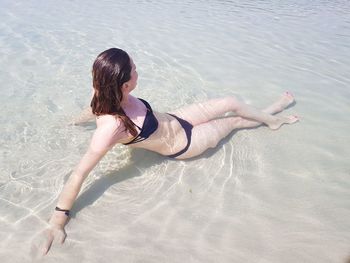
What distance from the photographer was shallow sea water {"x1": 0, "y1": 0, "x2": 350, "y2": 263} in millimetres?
2537

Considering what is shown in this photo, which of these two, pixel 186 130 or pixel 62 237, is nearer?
pixel 62 237

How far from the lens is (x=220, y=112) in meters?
3.84

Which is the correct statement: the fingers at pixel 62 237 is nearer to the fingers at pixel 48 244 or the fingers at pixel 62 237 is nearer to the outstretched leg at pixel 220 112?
the fingers at pixel 48 244

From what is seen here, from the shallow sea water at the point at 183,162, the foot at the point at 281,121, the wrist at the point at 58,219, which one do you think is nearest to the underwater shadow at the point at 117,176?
the shallow sea water at the point at 183,162

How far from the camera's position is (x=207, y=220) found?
2.75 meters

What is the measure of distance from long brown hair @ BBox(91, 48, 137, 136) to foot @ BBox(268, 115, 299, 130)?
2014 millimetres

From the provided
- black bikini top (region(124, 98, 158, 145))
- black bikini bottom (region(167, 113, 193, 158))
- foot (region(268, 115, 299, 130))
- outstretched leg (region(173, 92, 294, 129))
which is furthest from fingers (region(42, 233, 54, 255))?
foot (region(268, 115, 299, 130))

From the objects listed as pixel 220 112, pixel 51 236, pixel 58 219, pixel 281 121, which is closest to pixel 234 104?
pixel 220 112

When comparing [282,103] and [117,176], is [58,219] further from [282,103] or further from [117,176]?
[282,103]

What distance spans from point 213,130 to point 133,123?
1.10 meters

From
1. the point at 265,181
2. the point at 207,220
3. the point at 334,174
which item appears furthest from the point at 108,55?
the point at 334,174

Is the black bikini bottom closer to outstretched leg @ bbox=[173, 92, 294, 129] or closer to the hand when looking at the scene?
outstretched leg @ bbox=[173, 92, 294, 129]

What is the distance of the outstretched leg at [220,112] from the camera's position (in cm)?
371

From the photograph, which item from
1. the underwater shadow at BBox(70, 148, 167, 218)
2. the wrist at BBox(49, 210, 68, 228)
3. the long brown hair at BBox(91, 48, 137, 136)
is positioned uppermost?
the long brown hair at BBox(91, 48, 137, 136)
